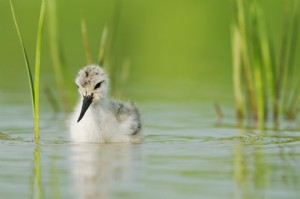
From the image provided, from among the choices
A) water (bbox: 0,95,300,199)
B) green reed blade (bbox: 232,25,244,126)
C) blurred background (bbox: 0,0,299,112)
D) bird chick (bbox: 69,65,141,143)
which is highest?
blurred background (bbox: 0,0,299,112)

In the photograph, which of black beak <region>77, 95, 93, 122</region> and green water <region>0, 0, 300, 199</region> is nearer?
green water <region>0, 0, 300, 199</region>

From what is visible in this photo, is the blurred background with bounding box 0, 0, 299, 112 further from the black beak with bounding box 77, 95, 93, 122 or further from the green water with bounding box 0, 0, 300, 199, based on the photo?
the black beak with bounding box 77, 95, 93, 122

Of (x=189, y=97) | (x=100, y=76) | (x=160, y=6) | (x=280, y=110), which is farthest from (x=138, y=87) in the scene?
(x=160, y=6)

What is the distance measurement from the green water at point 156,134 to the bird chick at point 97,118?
0.84 ft

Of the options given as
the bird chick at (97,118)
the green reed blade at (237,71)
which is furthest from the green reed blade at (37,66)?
the green reed blade at (237,71)

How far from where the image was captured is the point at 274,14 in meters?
22.3

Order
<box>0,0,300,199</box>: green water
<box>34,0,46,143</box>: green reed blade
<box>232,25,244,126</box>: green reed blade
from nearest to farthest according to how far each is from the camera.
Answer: <box>0,0,300,199</box>: green water, <box>34,0,46,143</box>: green reed blade, <box>232,25,244,126</box>: green reed blade

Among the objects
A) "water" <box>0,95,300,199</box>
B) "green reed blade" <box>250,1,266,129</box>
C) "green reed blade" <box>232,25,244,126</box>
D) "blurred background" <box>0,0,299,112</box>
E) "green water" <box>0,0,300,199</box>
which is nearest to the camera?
"water" <box>0,95,300,199</box>

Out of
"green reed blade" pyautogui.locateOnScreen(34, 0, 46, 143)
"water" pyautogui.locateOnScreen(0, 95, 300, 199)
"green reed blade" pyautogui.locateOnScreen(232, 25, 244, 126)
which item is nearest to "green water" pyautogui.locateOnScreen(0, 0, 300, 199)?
"water" pyautogui.locateOnScreen(0, 95, 300, 199)

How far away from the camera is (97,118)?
1016 centimetres

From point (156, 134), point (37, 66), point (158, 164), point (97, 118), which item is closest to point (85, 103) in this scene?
point (97, 118)

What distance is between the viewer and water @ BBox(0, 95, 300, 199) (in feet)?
23.0

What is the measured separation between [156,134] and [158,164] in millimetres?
2569

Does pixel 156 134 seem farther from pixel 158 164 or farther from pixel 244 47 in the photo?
pixel 158 164
